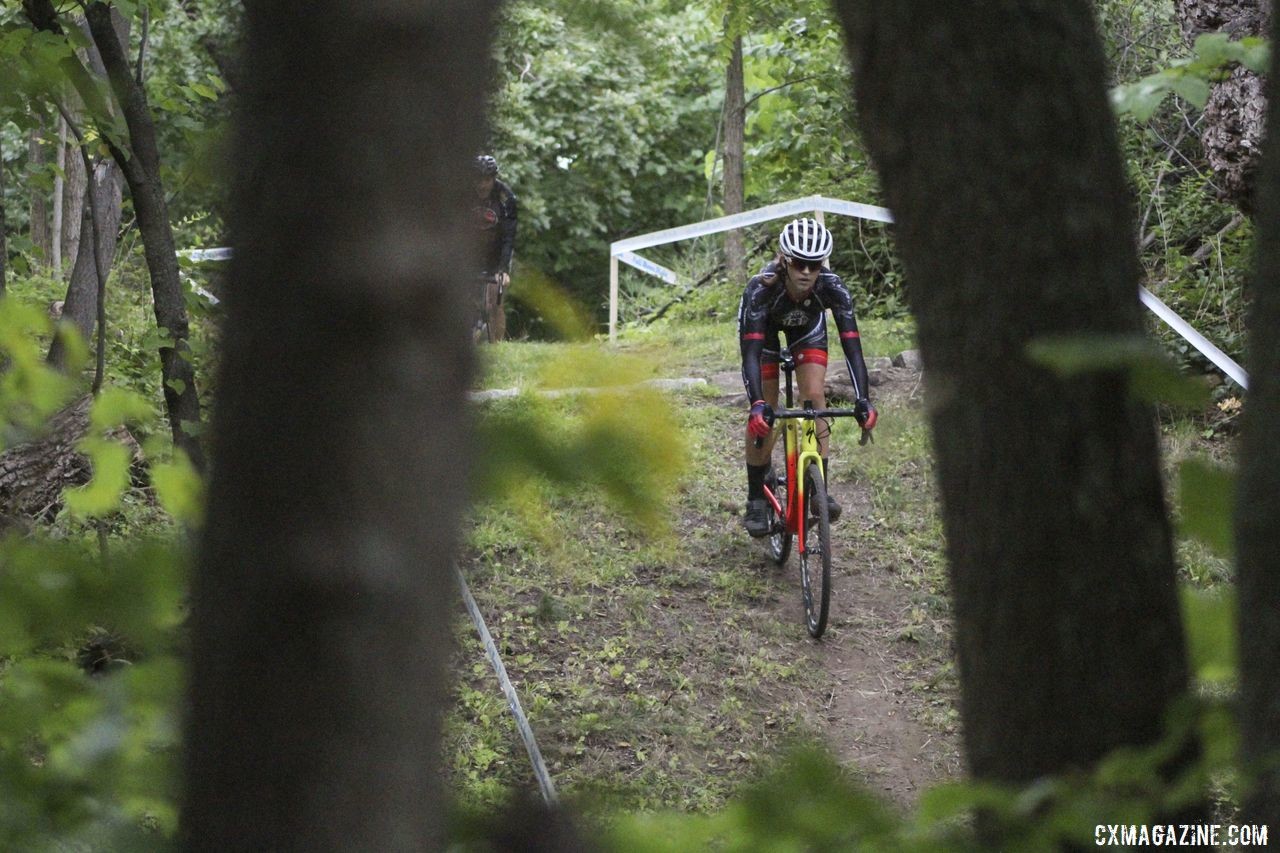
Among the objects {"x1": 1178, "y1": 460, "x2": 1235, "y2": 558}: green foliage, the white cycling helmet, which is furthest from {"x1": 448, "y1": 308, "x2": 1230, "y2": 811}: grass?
{"x1": 1178, "y1": 460, "x2": 1235, "y2": 558}: green foliage

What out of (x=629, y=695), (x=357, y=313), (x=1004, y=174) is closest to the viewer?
(x=357, y=313)

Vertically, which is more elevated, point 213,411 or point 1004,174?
point 1004,174

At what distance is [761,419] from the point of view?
741 cm

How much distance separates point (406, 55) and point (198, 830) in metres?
0.44

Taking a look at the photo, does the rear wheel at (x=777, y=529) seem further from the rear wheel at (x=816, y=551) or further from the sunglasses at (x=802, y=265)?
the sunglasses at (x=802, y=265)

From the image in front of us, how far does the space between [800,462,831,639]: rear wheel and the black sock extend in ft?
1.65

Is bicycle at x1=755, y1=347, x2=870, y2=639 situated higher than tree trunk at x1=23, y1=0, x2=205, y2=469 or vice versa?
tree trunk at x1=23, y1=0, x2=205, y2=469

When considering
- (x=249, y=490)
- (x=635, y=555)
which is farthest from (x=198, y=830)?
(x=635, y=555)

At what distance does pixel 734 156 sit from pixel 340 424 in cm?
1675

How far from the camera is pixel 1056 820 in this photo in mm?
1161

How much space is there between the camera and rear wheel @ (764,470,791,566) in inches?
340

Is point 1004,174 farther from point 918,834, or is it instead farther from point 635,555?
point 635,555

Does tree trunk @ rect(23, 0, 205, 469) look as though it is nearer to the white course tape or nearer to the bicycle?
the bicycle

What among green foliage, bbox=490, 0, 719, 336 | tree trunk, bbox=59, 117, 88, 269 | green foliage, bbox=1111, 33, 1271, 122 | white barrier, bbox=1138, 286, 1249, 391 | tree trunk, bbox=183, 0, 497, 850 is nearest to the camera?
tree trunk, bbox=183, 0, 497, 850
